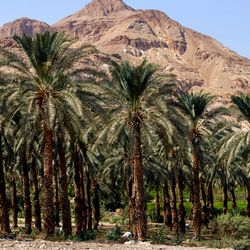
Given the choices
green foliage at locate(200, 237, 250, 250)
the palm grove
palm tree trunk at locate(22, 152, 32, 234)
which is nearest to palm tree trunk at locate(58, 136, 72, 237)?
the palm grove

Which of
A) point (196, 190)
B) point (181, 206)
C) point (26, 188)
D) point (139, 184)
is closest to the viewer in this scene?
point (139, 184)

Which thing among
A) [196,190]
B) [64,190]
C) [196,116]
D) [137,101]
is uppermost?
[137,101]

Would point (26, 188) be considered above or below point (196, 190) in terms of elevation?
above

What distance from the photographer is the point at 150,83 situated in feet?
78.1

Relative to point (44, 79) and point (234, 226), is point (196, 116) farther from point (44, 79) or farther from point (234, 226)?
point (44, 79)

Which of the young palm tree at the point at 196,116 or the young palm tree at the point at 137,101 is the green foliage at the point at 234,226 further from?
the young palm tree at the point at 137,101

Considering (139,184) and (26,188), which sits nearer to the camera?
(139,184)

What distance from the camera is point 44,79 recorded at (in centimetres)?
2070

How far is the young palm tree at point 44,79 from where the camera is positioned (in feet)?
67.5

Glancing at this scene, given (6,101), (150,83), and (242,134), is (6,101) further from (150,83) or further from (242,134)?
(242,134)

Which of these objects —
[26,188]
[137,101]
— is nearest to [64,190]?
[137,101]

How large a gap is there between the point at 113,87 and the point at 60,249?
10088 mm

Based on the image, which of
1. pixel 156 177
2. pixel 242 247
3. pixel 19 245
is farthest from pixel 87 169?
pixel 19 245

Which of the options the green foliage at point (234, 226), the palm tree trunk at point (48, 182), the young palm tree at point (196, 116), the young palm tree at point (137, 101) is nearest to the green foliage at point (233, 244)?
the young palm tree at point (137, 101)
